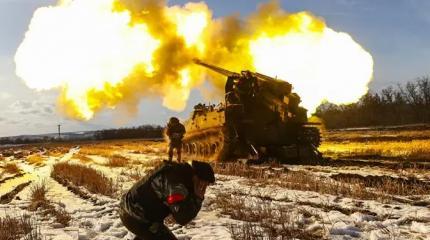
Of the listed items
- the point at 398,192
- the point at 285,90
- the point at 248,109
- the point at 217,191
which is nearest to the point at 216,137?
the point at 248,109

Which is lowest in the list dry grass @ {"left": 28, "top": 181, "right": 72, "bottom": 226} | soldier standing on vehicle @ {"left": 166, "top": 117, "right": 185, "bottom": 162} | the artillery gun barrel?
dry grass @ {"left": 28, "top": 181, "right": 72, "bottom": 226}

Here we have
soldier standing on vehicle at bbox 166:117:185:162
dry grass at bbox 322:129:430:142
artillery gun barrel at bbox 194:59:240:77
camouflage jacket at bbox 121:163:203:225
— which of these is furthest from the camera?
dry grass at bbox 322:129:430:142

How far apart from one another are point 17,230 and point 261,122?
17.0 m

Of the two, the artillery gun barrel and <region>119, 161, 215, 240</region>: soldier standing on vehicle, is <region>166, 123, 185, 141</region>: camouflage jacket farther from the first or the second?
<region>119, 161, 215, 240</region>: soldier standing on vehicle

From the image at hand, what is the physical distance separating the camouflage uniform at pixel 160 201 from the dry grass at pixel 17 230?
3737mm

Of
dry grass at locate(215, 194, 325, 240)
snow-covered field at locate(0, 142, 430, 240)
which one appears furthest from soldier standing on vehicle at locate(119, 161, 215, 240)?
snow-covered field at locate(0, 142, 430, 240)

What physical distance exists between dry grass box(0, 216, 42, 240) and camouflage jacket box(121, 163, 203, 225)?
12.4 feet

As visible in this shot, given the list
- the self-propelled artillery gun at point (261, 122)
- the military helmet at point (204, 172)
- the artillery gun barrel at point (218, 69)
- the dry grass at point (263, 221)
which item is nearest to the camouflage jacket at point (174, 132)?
the self-propelled artillery gun at point (261, 122)

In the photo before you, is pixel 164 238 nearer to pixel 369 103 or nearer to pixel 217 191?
pixel 217 191

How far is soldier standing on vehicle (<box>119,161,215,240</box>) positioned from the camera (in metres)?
4.43

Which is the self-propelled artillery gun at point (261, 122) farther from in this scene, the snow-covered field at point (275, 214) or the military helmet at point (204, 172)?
the military helmet at point (204, 172)

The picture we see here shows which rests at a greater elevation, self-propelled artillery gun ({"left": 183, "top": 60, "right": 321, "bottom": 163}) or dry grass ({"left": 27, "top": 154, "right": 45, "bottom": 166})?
self-propelled artillery gun ({"left": 183, "top": 60, "right": 321, "bottom": 163})

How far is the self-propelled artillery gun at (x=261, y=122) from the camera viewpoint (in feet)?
78.8

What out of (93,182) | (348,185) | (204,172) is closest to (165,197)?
(204,172)
